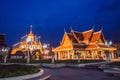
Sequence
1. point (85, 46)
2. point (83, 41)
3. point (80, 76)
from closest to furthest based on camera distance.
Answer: point (80, 76) → point (85, 46) → point (83, 41)

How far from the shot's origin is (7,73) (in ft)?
38.5

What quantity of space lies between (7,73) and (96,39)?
3438 cm

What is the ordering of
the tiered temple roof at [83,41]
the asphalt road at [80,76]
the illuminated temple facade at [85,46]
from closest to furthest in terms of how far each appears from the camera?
the asphalt road at [80,76] < the illuminated temple facade at [85,46] < the tiered temple roof at [83,41]

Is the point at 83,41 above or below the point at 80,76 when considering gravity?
above

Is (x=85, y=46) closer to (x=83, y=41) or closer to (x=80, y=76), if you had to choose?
(x=83, y=41)

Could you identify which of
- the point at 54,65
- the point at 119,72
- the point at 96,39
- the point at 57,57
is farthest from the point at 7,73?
the point at 57,57

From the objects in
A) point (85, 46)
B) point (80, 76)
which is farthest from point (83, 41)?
point (80, 76)

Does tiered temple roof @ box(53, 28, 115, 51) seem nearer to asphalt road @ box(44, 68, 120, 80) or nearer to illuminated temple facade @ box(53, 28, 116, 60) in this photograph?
illuminated temple facade @ box(53, 28, 116, 60)

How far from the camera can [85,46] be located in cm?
4369

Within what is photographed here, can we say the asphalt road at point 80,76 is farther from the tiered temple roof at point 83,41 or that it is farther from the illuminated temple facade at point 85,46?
the tiered temple roof at point 83,41

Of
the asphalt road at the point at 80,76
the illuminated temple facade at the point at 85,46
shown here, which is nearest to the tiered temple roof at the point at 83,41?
the illuminated temple facade at the point at 85,46

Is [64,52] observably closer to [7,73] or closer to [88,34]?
[88,34]

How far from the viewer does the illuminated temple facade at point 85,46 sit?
41125 millimetres

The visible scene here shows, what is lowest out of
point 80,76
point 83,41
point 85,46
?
point 80,76
